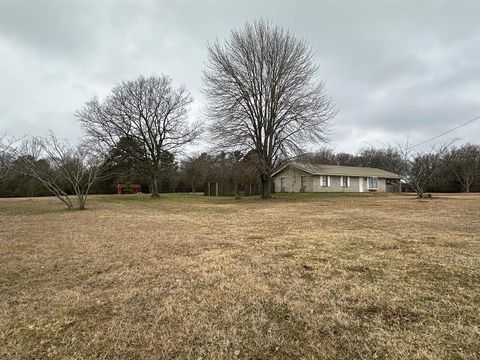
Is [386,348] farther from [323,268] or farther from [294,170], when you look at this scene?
Answer: [294,170]

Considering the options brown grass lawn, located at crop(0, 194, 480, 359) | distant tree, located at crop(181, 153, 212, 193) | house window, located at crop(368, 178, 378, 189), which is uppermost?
distant tree, located at crop(181, 153, 212, 193)

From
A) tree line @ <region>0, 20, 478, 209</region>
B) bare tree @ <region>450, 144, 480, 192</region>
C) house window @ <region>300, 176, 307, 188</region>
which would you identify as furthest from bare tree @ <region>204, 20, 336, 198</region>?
bare tree @ <region>450, 144, 480, 192</region>

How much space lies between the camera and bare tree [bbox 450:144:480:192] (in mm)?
39688

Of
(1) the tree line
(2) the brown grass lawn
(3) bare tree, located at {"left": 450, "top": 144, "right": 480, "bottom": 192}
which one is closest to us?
(2) the brown grass lawn

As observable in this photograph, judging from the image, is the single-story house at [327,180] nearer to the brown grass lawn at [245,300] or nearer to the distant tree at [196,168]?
the distant tree at [196,168]

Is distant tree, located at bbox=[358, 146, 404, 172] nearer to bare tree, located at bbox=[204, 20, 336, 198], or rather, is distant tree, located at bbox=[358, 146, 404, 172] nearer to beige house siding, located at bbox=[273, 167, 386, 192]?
beige house siding, located at bbox=[273, 167, 386, 192]

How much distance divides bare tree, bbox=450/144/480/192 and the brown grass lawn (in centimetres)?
4356

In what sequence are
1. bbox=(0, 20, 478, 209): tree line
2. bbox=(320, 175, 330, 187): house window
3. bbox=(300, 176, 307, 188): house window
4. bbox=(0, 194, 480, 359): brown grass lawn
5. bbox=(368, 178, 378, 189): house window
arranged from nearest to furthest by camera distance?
bbox=(0, 194, 480, 359): brown grass lawn, bbox=(0, 20, 478, 209): tree line, bbox=(320, 175, 330, 187): house window, bbox=(300, 176, 307, 188): house window, bbox=(368, 178, 378, 189): house window

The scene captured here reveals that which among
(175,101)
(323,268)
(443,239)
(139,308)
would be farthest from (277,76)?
(139,308)

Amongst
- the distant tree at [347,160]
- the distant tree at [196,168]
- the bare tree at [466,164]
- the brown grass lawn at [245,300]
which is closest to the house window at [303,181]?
the distant tree at [196,168]

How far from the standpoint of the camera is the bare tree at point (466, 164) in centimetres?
3969

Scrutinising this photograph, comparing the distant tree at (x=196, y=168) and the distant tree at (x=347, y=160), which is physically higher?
the distant tree at (x=347, y=160)

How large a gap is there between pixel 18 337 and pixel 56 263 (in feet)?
7.94

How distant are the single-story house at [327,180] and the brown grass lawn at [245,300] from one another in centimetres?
2525
